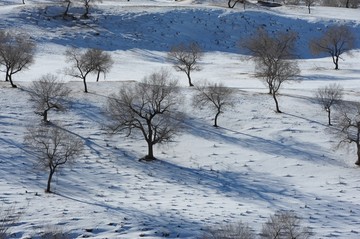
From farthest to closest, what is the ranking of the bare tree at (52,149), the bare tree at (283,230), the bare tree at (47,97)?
the bare tree at (47,97) < the bare tree at (52,149) < the bare tree at (283,230)

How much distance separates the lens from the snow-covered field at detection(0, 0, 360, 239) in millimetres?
24753

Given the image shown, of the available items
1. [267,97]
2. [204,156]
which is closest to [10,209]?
[204,156]

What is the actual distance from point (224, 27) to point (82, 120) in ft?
150

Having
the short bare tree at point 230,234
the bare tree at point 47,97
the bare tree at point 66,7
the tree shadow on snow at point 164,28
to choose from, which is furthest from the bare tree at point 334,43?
the short bare tree at point 230,234

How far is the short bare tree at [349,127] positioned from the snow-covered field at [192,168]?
91 cm

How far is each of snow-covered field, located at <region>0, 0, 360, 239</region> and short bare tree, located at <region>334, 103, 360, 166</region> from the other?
91 centimetres

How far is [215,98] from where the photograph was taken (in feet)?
142

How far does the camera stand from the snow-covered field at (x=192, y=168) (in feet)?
81.2

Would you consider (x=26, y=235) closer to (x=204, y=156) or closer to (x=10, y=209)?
(x=10, y=209)

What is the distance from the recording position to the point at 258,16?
85.3 m

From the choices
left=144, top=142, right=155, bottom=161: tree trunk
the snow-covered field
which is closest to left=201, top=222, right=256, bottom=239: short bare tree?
the snow-covered field

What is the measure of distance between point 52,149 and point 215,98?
622 inches

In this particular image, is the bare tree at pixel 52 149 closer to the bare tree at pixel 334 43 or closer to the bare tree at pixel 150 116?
the bare tree at pixel 150 116

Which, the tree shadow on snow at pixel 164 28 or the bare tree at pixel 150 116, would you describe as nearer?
the bare tree at pixel 150 116
